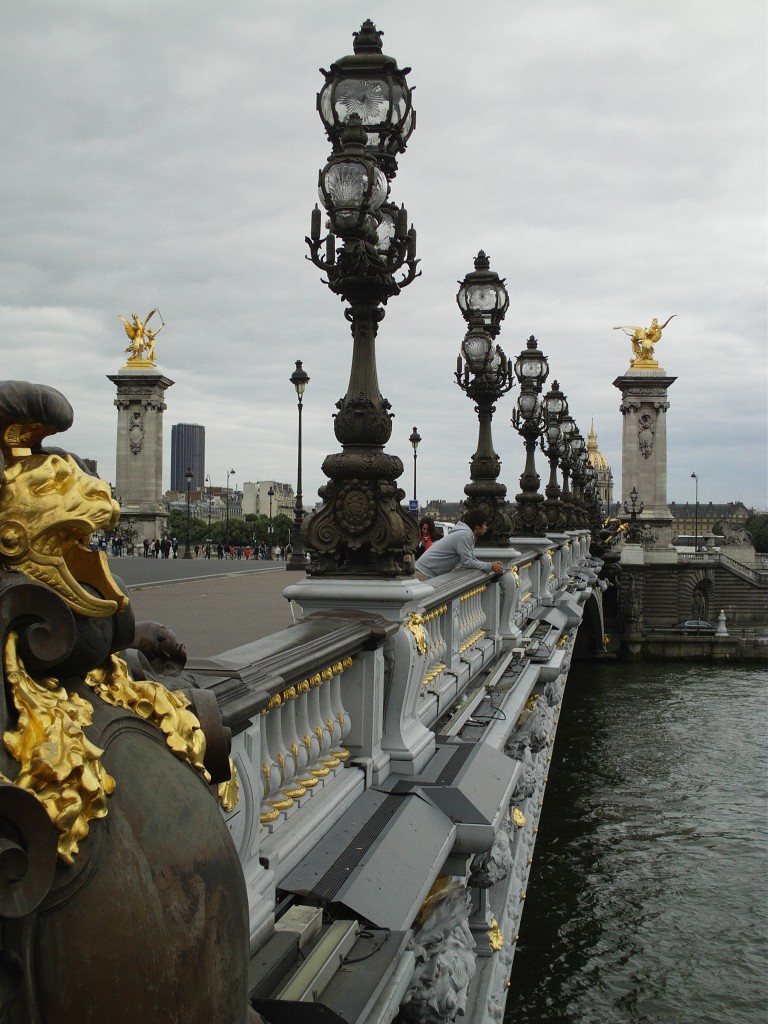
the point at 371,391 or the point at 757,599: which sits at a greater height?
the point at 371,391

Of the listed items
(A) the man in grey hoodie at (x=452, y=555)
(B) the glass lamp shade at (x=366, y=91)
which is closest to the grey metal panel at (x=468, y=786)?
(A) the man in grey hoodie at (x=452, y=555)

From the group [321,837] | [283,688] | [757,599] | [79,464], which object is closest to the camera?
[79,464]

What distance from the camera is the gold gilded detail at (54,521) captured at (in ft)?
6.15

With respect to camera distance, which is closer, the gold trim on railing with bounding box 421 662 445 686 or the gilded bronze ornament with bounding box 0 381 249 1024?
the gilded bronze ornament with bounding box 0 381 249 1024

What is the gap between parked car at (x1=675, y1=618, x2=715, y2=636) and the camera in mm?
62747

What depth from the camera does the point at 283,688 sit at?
403cm

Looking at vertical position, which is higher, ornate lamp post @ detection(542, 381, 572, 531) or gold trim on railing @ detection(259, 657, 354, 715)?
ornate lamp post @ detection(542, 381, 572, 531)

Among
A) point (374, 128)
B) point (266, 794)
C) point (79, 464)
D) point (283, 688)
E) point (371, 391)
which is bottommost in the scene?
point (266, 794)

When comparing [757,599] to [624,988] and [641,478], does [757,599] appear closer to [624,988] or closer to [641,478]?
[641,478]

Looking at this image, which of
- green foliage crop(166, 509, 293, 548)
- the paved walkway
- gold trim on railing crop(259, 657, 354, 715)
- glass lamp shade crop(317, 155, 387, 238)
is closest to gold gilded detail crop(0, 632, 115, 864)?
gold trim on railing crop(259, 657, 354, 715)

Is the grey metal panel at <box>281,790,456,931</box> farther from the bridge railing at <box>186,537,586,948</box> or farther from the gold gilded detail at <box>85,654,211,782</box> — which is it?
the gold gilded detail at <box>85,654,211,782</box>

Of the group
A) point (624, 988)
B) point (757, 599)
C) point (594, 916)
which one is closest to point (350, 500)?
point (624, 988)

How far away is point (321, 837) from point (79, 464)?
3013mm

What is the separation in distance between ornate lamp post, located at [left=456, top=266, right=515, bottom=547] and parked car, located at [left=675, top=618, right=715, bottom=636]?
5090 centimetres
